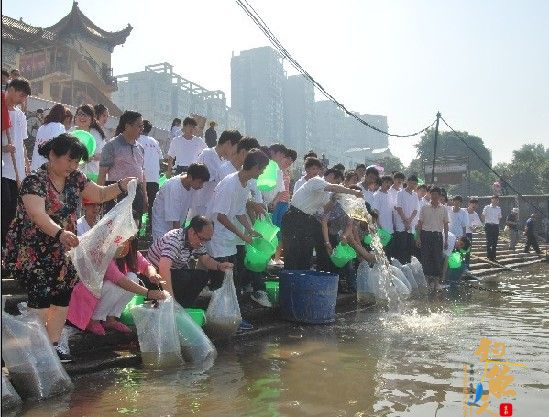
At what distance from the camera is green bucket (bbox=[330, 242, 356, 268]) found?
7.28m

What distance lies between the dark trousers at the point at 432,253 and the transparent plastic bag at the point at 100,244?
23.0 ft

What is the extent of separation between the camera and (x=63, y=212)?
→ 11.9 feet

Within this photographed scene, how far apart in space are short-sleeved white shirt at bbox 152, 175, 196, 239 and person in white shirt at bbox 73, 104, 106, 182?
Answer: 1119mm

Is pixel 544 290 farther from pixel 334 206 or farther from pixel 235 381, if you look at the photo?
pixel 235 381

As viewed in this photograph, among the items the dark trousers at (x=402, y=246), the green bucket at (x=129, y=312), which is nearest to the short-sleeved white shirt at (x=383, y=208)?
the dark trousers at (x=402, y=246)

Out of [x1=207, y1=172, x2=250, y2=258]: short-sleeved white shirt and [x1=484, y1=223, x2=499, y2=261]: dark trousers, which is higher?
[x1=207, y1=172, x2=250, y2=258]: short-sleeved white shirt

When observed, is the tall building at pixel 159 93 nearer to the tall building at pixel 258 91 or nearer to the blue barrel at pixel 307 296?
the tall building at pixel 258 91

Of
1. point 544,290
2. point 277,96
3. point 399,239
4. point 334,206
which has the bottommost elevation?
point 544,290

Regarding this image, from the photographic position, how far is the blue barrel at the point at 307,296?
19.6ft

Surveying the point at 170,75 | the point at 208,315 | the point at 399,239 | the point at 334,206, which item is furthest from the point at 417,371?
the point at 170,75

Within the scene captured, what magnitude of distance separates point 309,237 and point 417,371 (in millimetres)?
2882

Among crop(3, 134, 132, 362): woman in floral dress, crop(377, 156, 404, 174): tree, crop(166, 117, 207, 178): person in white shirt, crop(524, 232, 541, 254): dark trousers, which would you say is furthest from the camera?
crop(377, 156, 404, 174): tree

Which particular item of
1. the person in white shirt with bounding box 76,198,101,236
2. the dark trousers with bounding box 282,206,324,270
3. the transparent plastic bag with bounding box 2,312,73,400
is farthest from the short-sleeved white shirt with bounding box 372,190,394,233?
the transparent plastic bag with bounding box 2,312,73,400

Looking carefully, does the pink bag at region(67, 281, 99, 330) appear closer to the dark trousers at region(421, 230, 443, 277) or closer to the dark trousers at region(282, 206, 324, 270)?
the dark trousers at region(282, 206, 324, 270)
